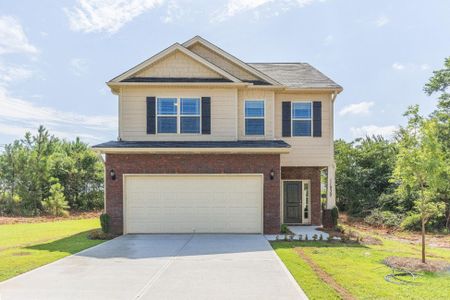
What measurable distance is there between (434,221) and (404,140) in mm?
8300

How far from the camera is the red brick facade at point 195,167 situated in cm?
1292

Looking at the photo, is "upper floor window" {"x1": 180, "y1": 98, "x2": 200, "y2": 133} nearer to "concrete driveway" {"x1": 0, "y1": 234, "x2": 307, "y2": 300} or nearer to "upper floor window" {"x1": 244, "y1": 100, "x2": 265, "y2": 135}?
"upper floor window" {"x1": 244, "y1": 100, "x2": 265, "y2": 135}

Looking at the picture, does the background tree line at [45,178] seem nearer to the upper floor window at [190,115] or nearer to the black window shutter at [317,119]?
the upper floor window at [190,115]

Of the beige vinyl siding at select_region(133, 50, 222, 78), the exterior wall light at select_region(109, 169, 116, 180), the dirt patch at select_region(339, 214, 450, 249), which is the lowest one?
the dirt patch at select_region(339, 214, 450, 249)

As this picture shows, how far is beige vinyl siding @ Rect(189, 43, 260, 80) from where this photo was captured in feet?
49.6

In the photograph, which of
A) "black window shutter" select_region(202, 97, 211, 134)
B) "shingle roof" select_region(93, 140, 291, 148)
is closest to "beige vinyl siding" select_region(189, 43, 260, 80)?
"black window shutter" select_region(202, 97, 211, 134)

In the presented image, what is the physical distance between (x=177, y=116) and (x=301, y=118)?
214 inches

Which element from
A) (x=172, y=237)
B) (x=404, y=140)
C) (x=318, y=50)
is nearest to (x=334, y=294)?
(x=404, y=140)

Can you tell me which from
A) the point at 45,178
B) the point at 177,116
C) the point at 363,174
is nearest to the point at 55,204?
the point at 45,178

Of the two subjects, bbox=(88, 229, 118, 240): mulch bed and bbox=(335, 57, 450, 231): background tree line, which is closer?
bbox=(88, 229, 118, 240): mulch bed

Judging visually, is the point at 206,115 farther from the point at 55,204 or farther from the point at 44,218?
the point at 55,204

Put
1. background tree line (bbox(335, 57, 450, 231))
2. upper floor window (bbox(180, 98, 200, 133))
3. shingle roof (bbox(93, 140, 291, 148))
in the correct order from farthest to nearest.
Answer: background tree line (bbox(335, 57, 450, 231))
upper floor window (bbox(180, 98, 200, 133))
shingle roof (bbox(93, 140, 291, 148))

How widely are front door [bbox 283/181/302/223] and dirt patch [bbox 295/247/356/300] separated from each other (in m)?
6.28

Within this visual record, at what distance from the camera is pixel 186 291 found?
20.6 ft
